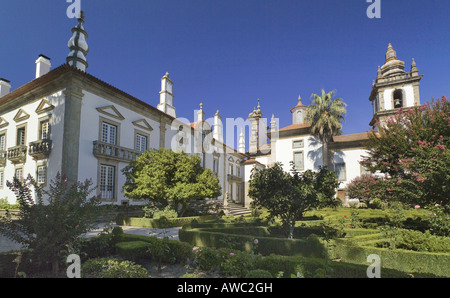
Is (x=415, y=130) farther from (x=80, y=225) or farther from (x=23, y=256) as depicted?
(x=23, y=256)

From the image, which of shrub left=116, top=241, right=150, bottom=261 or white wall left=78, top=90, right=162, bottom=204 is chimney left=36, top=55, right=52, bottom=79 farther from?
shrub left=116, top=241, right=150, bottom=261

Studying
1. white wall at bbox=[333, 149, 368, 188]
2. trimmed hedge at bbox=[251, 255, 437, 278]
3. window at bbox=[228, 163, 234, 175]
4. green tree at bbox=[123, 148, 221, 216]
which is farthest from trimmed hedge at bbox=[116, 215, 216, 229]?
white wall at bbox=[333, 149, 368, 188]

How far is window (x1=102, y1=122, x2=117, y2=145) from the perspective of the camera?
59.4ft

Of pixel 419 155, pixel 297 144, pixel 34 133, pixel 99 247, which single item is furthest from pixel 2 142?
pixel 297 144

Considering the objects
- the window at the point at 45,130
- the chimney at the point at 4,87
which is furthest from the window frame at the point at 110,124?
the chimney at the point at 4,87

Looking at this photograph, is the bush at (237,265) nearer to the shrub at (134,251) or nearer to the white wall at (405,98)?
the shrub at (134,251)

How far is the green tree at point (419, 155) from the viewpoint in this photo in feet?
33.4

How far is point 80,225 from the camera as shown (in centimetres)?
562

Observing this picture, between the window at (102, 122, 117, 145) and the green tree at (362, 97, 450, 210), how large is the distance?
18020 millimetres

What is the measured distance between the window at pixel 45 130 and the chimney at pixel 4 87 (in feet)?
40.1

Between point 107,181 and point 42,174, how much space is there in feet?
13.4

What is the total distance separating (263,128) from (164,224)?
39.7 meters

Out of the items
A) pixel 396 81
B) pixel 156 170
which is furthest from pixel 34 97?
pixel 396 81
